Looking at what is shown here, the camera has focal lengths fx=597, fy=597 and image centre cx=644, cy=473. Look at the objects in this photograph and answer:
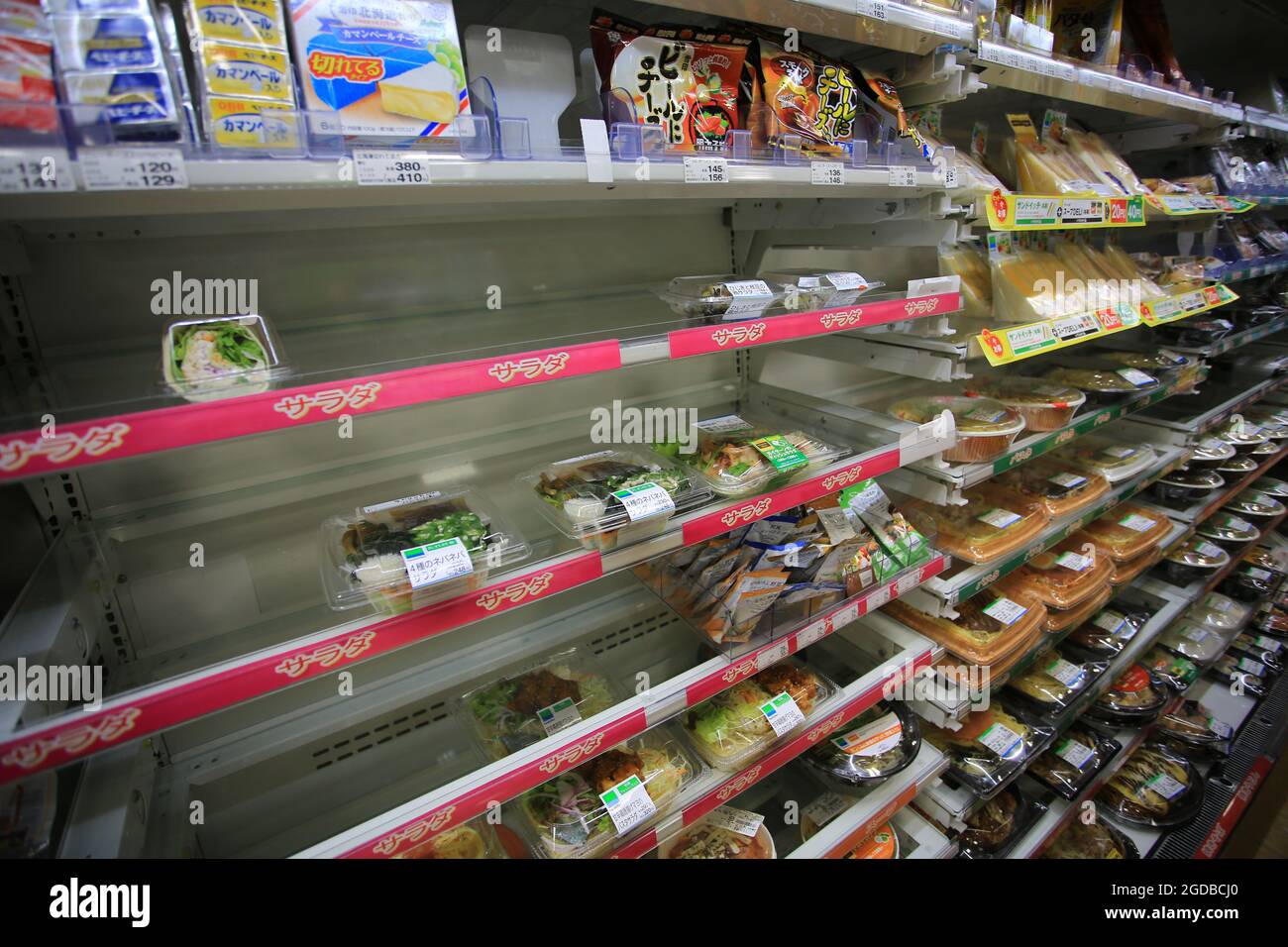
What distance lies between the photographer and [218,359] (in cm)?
81

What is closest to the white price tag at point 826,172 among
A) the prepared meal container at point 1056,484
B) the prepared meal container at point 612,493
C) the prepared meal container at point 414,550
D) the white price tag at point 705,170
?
the white price tag at point 705,170

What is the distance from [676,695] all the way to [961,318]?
4.32 feet

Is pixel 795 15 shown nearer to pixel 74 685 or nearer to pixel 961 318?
pixel 961 318

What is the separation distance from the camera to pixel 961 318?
171 centimetres

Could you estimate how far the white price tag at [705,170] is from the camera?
98 cm

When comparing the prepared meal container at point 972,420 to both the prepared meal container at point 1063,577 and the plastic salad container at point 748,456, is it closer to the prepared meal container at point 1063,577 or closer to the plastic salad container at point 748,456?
the plastic salad container at point 748,456

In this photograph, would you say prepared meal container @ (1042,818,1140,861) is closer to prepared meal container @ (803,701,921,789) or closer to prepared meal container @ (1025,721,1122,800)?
prepared meal container @ (1025,721,1122,800)

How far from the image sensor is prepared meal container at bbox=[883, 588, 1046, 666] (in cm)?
175

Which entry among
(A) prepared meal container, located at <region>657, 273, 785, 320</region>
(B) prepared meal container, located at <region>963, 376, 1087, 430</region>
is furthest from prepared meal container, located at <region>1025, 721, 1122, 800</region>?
(A) prepared meal container, located at <region>657, 273, 785, 320</region>

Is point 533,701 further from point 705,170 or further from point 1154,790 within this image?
point 1154,790

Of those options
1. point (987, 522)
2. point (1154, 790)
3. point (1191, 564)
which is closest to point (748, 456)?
point (987, 522)

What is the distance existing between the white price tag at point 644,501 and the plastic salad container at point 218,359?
0.59 meters

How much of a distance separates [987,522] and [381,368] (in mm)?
1799

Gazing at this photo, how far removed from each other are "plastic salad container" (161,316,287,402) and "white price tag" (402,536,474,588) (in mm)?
313
